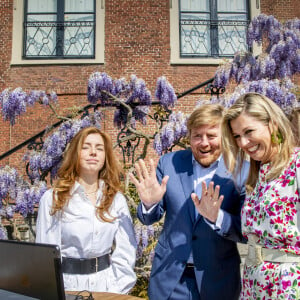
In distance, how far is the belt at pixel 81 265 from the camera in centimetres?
210

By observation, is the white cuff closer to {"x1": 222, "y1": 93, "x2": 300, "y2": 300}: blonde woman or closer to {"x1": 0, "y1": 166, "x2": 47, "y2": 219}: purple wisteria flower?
{"x1": 222, "y1": 93, "x2": 300, "y2": 300}: blonde woman

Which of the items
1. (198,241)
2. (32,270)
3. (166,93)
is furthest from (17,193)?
(32,270)

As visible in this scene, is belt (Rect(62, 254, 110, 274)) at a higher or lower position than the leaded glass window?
lower

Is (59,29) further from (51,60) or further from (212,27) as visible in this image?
(212,27)

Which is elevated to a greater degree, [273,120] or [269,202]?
[273,120]

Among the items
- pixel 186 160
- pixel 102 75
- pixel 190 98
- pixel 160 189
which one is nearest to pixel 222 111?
pixel 186 160

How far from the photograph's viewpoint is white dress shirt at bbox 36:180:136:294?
2.09 metres

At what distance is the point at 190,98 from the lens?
9.82 m

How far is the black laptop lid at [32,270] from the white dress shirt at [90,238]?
0.70 meters

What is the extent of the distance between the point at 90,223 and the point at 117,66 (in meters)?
8.16

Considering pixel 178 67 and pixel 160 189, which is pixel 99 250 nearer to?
pixel 160 189

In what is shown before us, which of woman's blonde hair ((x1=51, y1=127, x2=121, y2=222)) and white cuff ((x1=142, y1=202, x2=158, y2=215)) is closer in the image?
white cuff ((x1=142, y1=202, x2=158, y2=215))

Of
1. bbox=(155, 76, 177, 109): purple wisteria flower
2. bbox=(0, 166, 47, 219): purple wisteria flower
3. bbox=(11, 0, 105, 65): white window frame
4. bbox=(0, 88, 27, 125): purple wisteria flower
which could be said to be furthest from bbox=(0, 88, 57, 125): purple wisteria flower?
bbox=(11, 0, 105, 65): white window frame

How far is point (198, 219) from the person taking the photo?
201 centimetres
